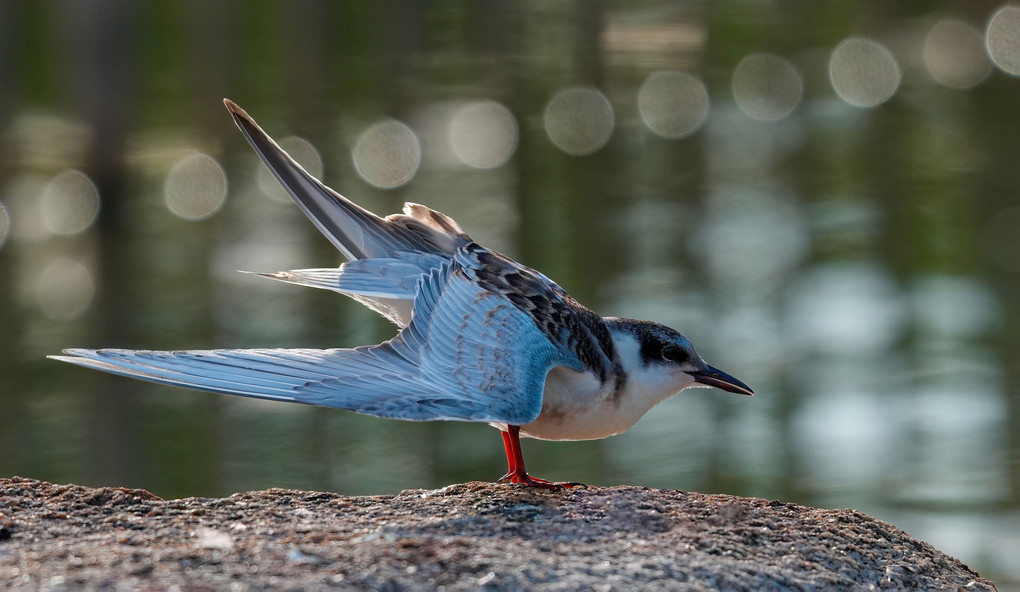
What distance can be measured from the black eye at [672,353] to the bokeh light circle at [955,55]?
10.1 m

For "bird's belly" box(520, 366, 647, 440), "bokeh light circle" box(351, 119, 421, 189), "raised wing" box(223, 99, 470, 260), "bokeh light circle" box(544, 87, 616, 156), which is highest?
"bokeh light circle" box(544, 87, 616, 156)

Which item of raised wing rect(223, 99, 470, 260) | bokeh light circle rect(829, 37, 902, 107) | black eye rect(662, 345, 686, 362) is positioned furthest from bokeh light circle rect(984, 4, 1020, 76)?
raised wing rect(223, 99, 470, 260)

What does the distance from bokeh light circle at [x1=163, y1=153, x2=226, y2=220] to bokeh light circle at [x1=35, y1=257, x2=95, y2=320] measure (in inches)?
53.2

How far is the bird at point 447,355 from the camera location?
9.89ft

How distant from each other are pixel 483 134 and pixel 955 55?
18.9ft

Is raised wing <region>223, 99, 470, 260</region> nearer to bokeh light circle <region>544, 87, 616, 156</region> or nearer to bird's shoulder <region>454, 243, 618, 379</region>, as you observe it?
bird's shoulder <region>454, 243, 618, 379</region>

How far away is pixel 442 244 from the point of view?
13.4 ft

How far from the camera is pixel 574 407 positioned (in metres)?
3.68

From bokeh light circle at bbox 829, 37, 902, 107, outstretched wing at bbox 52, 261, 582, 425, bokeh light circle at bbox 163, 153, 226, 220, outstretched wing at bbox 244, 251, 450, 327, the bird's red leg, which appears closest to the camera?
outstretched wing at bbox 52, 261, 582, 425

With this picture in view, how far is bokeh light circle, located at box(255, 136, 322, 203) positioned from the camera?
10.9 m

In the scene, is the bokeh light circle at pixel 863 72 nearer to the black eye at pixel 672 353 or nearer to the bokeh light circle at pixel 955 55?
the bokeh light circle at pixel 955 55

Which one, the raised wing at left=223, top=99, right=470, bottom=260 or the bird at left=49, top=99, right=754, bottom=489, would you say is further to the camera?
the raised wing at left=223, top=99, right=470, bottom=260

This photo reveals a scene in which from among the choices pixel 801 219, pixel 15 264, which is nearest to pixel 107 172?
pixel 15 264

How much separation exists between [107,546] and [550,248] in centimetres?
757
